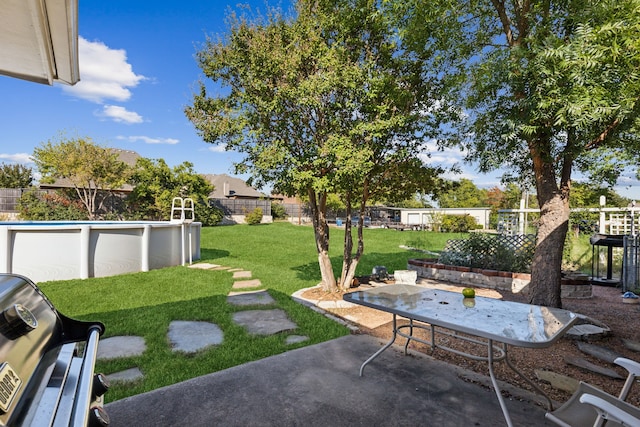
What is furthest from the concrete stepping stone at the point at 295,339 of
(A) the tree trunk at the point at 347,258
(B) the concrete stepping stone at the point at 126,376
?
(A) the tree trunk at the point at 347,258

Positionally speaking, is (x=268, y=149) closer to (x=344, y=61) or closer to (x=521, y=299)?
(x=344, y=61)

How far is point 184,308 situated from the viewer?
494cm

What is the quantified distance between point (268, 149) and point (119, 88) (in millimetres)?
18739

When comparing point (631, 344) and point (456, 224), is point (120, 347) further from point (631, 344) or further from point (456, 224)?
point (456, 224)

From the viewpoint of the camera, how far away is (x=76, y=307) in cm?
484

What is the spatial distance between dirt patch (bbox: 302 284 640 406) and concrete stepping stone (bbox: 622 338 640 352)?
41 millimetres

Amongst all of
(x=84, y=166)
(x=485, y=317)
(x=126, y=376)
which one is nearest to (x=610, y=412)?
(x=485, y=317)

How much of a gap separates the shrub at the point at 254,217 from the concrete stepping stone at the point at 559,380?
21395mm

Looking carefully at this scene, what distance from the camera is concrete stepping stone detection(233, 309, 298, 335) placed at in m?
4.09

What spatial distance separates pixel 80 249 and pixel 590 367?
8.58 meters

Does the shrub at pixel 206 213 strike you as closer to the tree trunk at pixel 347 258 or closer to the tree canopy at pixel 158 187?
the tree canopy at pixel 158 187

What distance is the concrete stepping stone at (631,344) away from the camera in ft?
11.7

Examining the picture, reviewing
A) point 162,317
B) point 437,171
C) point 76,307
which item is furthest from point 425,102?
point 76,307

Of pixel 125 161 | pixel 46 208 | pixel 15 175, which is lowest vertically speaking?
pixel 46 208
